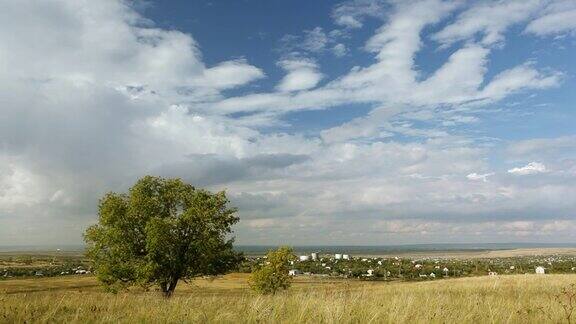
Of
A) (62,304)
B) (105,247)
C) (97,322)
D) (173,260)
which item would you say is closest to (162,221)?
(173,260)

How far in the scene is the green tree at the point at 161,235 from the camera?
133 ft

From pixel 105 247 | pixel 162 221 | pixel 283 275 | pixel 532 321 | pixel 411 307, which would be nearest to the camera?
pixel 532 321

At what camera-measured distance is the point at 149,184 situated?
43.0 m

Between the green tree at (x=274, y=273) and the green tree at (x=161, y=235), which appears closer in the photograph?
the green tree at (x=161, y=235)

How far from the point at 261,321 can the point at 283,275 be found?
68.4 metres

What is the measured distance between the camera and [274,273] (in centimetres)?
7325

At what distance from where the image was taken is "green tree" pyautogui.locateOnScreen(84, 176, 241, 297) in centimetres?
4041

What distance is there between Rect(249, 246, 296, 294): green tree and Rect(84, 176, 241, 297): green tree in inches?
1159

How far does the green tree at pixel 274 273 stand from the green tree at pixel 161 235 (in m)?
29.4

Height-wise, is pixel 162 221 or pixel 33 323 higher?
pixel 162 221

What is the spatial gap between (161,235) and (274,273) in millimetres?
36763

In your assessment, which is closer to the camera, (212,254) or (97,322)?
(97,322)

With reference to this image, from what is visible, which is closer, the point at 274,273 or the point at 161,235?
the point at 161,235

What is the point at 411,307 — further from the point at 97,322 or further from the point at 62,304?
the point at 62,304
